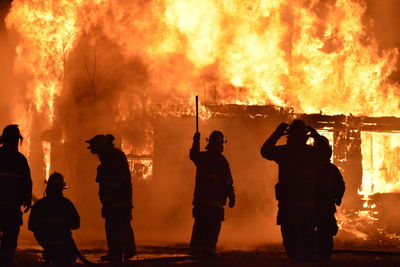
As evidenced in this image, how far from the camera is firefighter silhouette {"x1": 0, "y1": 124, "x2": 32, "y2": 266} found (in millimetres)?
8570

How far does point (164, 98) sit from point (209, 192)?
10557 mm

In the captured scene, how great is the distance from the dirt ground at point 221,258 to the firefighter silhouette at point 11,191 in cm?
37

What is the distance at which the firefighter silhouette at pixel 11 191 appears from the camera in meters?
8.57

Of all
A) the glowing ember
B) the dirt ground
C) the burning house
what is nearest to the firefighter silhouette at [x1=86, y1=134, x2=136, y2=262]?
the dirt ground

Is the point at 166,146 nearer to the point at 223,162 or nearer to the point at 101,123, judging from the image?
the point at 101,123

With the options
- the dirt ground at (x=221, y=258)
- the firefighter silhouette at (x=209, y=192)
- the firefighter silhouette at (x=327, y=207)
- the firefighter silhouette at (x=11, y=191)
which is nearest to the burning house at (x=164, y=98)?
the dirt ground at (x=221, y=258)

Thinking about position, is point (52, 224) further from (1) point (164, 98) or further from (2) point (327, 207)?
(1) point (164, 98)

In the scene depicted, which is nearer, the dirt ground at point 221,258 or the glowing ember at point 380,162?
the dirt ground at point 221,258

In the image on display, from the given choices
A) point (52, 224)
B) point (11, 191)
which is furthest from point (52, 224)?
point (11, 191)

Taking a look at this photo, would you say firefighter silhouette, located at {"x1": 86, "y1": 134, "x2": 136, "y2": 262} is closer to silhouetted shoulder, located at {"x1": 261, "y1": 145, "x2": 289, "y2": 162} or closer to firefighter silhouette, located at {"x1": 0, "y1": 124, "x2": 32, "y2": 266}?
firefighter silhouette, located at {"x1": 0, "y1": 124, "x2": 32, "y2": 266}

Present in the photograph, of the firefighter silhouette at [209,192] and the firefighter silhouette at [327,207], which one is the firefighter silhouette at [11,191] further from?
→ the firefighter silhouette at [327,207]

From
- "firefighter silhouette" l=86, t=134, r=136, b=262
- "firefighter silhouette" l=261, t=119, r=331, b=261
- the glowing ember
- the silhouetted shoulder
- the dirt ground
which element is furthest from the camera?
the glowing ember

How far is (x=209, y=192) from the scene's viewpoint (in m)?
Result: 10.4

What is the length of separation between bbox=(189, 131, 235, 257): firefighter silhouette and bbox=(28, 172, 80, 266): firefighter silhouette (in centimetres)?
225
